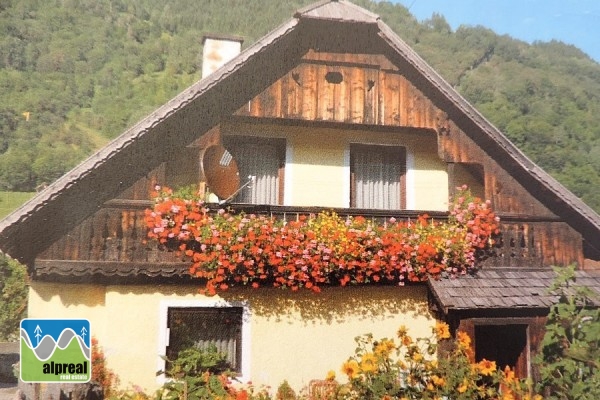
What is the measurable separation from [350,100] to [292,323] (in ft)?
12.5

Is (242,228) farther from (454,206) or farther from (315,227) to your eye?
(454,206)

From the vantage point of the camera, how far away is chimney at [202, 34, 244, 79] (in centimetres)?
1189

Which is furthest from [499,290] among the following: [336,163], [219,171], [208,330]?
[219,171]

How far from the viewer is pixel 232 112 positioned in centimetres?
890

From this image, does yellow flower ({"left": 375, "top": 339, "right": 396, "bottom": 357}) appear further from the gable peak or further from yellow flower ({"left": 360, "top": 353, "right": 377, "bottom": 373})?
the gable peak

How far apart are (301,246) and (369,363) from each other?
278 cm

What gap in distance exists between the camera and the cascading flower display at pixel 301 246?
8172 millimetres

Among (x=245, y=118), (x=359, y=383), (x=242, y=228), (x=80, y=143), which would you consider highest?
(x=80, y=143)

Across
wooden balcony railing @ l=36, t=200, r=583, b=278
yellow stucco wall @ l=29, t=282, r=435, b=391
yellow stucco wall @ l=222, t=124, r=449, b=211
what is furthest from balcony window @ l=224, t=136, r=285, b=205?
yellow stucco wall @ l=29, t=282, r=435, b=391

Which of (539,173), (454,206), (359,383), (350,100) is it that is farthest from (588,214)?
(359,383)

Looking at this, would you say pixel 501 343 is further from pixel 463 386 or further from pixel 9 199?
pixel 9 199

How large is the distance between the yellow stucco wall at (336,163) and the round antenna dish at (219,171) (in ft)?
2.50

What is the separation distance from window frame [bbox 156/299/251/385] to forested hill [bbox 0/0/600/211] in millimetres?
3506

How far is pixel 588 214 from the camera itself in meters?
9.47
